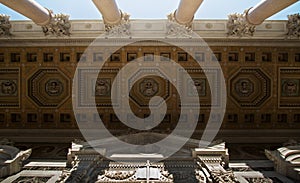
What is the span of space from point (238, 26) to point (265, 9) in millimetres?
2597

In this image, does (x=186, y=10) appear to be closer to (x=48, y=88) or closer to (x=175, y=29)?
(x=175, y=29)

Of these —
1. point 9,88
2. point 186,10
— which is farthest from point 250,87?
point 9,88

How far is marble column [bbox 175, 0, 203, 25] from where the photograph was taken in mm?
9726

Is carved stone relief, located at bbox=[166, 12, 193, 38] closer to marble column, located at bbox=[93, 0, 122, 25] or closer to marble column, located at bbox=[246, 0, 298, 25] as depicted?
marble column, located at bbox=[93, 0, 122, 25]

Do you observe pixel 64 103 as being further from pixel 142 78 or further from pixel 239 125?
pixel 239 125

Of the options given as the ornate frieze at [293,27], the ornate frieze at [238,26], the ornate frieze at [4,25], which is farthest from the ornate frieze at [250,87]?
the ornate frieze at [4,25]

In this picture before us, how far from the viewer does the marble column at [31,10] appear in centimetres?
906

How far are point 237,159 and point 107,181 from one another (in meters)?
4.90

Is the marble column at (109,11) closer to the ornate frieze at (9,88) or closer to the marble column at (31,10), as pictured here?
the marble column at (31,10)

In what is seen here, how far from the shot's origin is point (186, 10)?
1033cm

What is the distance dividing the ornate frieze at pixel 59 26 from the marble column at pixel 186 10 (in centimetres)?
472

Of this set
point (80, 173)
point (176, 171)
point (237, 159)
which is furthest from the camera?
point (237, 159)

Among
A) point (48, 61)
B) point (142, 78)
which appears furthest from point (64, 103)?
point (142, 78)

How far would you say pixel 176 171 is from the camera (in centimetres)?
804
